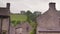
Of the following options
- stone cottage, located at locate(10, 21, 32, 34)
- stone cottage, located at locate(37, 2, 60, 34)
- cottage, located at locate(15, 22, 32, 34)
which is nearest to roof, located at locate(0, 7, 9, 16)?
stone cottage, located at locate(10, 21, 32, 34)

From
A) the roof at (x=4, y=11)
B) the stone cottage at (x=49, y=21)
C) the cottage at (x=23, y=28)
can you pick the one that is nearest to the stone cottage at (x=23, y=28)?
the cottage at (x=23, y=28)

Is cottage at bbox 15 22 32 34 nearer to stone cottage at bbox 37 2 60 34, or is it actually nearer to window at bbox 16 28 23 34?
window at bbox 16 28 23 34

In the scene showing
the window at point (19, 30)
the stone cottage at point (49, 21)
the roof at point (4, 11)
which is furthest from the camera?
the window at point (19, 30)

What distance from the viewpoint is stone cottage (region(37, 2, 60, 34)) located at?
43906 mm

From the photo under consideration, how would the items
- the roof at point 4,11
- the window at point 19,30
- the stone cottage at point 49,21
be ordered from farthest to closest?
the window at point 19,30 → the roof at point 4,11 → the stone cottage at point 49,21

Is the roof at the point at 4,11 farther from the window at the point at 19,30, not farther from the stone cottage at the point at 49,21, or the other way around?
the stone cottage at the point at 49,21

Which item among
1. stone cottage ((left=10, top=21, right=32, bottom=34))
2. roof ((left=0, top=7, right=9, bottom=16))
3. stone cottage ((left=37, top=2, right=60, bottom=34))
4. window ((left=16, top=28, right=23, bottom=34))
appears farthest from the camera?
window ((left=16, top=28, right=23, bottom=34))

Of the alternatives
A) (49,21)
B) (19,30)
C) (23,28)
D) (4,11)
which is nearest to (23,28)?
(23,28)

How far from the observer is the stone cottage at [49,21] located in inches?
1729

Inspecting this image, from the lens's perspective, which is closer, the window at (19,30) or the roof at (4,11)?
the roof at (4,11)

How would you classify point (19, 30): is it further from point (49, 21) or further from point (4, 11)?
point (49, 21)

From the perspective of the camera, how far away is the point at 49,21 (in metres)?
45.1

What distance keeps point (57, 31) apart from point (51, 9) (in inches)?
171

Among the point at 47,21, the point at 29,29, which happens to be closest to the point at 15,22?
the point at 29,29
